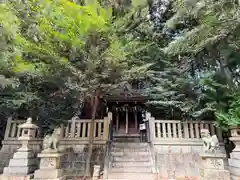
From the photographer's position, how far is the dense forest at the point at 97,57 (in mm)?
4609

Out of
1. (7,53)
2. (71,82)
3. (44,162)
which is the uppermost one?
(7,53)

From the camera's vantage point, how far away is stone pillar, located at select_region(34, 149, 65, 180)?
4.46 metres

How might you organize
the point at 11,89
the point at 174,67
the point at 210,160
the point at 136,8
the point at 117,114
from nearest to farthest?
1. the point at 210,160
2. the point at 136,8
3. the point at 11,89
4. the point at 174,67
5. the point at 117,114

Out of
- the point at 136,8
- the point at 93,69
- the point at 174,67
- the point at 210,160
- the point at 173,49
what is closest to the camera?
the point at 210,160

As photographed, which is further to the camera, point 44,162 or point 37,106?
point 37,106

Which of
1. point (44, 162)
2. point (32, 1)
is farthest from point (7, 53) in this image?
point (44, 162)

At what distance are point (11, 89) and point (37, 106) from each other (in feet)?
3.36

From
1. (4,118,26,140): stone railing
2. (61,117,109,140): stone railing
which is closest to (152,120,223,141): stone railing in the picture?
(61,117,109,140): stone railing

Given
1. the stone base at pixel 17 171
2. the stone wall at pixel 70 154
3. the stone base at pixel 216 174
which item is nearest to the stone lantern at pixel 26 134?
the stone base at pixel 17 171

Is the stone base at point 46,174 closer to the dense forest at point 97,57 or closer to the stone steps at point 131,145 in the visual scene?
the dense forest at point 97,57

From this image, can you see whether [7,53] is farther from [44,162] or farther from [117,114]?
[117,114]

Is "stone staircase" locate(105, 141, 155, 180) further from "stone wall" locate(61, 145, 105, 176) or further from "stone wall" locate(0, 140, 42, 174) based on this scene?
"stone wall" locate(0, 140, 42, 174)

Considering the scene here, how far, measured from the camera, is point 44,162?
4613 millimetres

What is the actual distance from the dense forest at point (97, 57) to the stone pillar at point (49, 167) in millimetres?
1676
